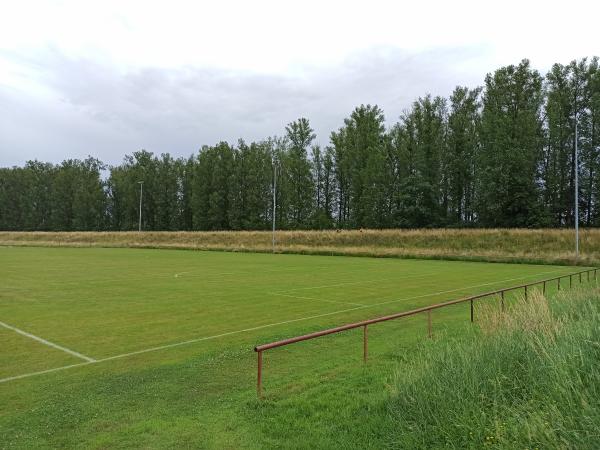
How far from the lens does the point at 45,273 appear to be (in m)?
30.5

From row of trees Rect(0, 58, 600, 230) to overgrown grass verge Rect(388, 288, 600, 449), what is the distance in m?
67.0

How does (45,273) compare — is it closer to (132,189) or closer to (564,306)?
(564,306)

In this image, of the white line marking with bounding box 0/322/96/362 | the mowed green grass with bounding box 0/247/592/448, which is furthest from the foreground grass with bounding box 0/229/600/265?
the white line marking with bounding box 0/322/96/362

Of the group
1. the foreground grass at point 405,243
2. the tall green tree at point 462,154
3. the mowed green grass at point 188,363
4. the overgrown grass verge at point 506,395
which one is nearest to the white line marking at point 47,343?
the mowed green grass at point 188,363

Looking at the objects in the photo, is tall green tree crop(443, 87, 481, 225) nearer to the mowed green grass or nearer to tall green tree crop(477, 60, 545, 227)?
tall green tree crop(477, 60, 545, 227)

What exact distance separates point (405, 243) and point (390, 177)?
37.3 metres

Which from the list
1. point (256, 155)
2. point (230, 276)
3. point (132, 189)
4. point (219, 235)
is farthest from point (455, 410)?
point (132, 189)

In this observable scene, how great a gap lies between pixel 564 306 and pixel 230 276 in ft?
68.6

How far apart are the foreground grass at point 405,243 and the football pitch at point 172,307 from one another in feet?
57.1

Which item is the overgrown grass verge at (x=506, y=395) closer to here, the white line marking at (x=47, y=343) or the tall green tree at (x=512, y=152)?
the white line marking at (x=47, y=343)

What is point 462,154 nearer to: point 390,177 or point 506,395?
point 390,177

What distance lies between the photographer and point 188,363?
10086 mm

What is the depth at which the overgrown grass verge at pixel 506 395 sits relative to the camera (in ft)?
15.5

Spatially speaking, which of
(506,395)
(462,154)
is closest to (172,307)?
(506,395)
